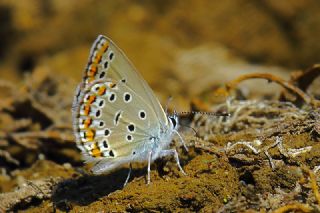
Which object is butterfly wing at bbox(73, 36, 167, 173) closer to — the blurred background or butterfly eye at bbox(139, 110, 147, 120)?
butterfly eye at bbox(139, 110, 147, 120)

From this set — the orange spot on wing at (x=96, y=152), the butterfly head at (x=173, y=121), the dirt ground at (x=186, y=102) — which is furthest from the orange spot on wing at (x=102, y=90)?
the dirt ground at (x=186, y=102)

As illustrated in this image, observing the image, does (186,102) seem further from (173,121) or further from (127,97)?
(127,97)

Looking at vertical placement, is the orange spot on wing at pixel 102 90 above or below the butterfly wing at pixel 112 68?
below

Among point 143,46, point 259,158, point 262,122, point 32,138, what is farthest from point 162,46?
point 259,158

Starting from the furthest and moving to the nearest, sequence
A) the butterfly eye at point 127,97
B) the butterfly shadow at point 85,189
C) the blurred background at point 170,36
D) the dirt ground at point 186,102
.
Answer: the blurred background at point 170,36 < the butterfly eye at point 127,97 < the butterfly shadow at point 85,189 < the dirt ground at point 186,102

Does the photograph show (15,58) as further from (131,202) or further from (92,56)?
(131,202)

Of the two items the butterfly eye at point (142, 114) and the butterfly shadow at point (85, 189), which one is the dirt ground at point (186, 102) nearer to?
the butterfly shadow at point (85, 189)
